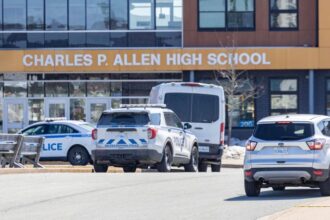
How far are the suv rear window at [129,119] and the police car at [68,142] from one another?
20.2 feet

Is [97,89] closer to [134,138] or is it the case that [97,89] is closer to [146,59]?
[146,59]

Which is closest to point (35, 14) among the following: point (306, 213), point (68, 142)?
point (68, 142)

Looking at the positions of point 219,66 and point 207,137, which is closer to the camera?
point 207,137

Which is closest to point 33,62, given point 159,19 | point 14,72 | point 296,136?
point 14,72

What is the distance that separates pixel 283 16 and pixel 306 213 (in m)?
33.8

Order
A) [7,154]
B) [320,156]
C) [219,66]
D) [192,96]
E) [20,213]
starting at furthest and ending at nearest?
1. [219,66]
2. [192,96]
3. [7,154]
4. [320,156]
5. [20,213]

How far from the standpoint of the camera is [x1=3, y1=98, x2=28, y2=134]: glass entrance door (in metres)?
47.5

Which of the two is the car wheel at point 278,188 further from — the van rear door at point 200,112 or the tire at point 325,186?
the van rear door at point 200,112

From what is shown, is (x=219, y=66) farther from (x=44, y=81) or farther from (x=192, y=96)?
(x=192, y=96)

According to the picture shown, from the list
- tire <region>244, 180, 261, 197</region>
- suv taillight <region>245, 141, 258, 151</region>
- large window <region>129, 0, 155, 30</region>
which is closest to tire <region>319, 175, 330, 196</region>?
tire <region>244, 180, 261, 197</region>

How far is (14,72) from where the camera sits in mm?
46875

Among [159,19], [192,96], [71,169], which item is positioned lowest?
[71,169]

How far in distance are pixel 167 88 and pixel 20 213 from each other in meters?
13.5

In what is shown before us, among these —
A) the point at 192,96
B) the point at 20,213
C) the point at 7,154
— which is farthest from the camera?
the point at 192,96
